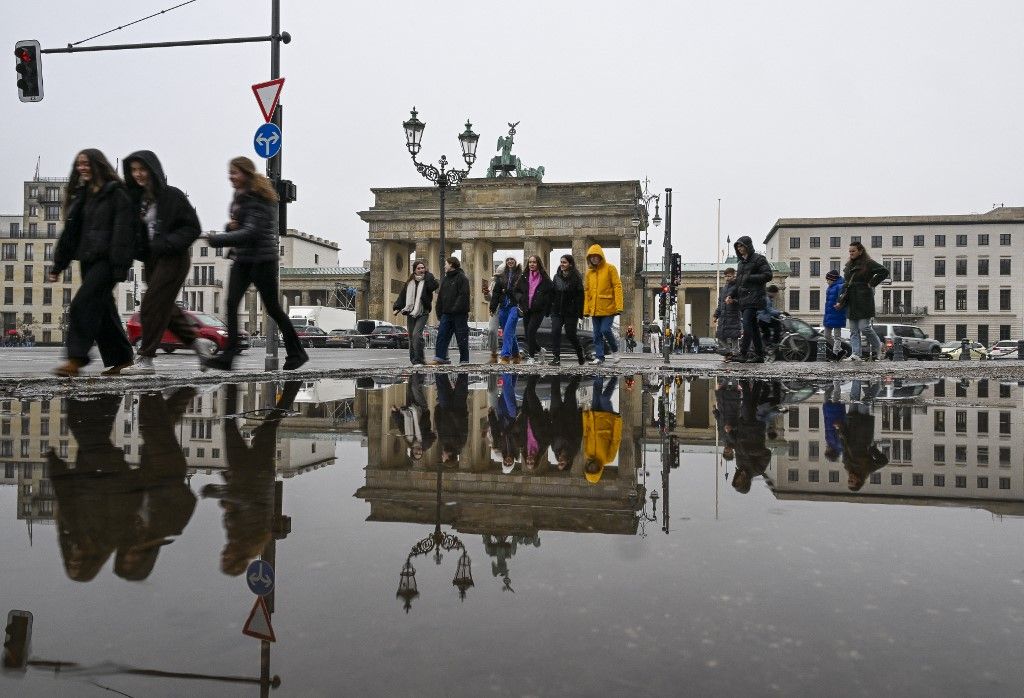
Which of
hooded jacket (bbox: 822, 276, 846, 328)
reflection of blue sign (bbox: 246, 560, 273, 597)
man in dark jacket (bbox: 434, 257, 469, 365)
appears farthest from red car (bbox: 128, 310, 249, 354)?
reflection of blue sign (bbox: 246, 560, 273, 597)

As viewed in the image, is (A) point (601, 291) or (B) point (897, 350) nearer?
(A) point (601, 291)

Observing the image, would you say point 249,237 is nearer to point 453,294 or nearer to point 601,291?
point 453,294

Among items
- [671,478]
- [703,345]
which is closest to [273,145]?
[671,478]

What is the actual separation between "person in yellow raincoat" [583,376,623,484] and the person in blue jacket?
9.16 m

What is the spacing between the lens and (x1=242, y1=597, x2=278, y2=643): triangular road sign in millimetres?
1488

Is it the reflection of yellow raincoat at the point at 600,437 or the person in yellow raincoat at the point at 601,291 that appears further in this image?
the person in yellow raincoat at the point at 601,291

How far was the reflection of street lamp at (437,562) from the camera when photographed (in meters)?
1.73

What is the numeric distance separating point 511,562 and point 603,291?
11.2 m

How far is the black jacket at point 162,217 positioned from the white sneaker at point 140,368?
104cm

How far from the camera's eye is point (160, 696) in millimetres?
1258

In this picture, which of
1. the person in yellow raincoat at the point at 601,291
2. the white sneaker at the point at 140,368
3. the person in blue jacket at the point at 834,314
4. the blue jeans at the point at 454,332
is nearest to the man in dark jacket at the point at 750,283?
the person in yellow raincoat at the point at 601,291

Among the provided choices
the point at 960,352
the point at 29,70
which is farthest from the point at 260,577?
the point at 960,352

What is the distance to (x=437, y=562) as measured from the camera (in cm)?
195

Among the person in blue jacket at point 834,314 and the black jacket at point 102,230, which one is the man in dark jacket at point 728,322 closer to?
the person in blue jacket at point 834,314
